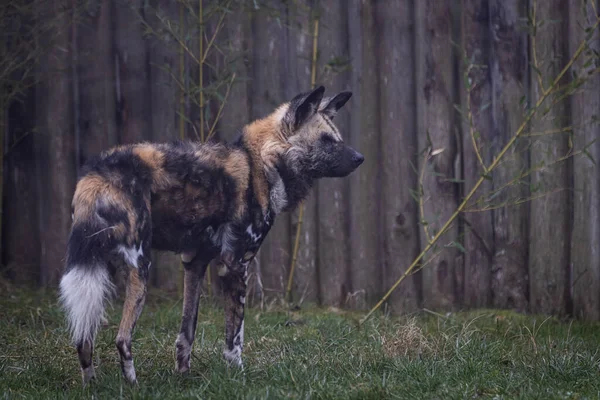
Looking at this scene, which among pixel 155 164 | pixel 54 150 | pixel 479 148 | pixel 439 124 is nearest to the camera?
pixel 155 164

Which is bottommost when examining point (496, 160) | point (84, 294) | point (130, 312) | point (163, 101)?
point (130, 312)

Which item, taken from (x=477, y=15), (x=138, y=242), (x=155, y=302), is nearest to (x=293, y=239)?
(x=155, y=302)

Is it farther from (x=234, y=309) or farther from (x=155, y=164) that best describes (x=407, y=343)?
(x=155, y=164)

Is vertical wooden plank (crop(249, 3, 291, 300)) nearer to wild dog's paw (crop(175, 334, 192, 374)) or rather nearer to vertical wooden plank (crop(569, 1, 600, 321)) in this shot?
wild dog's paw (crop(175, 334, 192, 374))

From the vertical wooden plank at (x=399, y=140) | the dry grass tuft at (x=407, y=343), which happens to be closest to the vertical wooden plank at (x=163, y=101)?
the vertical wooden plank at (x=399, y=140)

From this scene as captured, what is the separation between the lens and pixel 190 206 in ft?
14.2

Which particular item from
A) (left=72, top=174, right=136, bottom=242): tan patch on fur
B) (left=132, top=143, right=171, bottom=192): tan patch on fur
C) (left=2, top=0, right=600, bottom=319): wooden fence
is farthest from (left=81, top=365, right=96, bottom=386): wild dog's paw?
(left=2, top=0, right=600, bottom=319): wooden fence

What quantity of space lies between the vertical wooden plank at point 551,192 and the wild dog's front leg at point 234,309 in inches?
91.9

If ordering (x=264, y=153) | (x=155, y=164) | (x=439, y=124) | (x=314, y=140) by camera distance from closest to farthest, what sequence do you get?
(x=155, y=164), (x=264, y=153), (x=314, y=140), (x=439, y=124)

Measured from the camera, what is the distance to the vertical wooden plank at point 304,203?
635cm

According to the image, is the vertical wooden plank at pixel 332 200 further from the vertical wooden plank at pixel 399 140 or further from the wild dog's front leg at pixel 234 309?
the wild dog's front leg at pixel 234 309

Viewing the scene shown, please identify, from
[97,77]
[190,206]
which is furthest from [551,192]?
[97,77]

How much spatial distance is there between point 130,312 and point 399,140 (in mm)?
2858

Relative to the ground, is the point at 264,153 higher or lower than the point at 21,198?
higher
